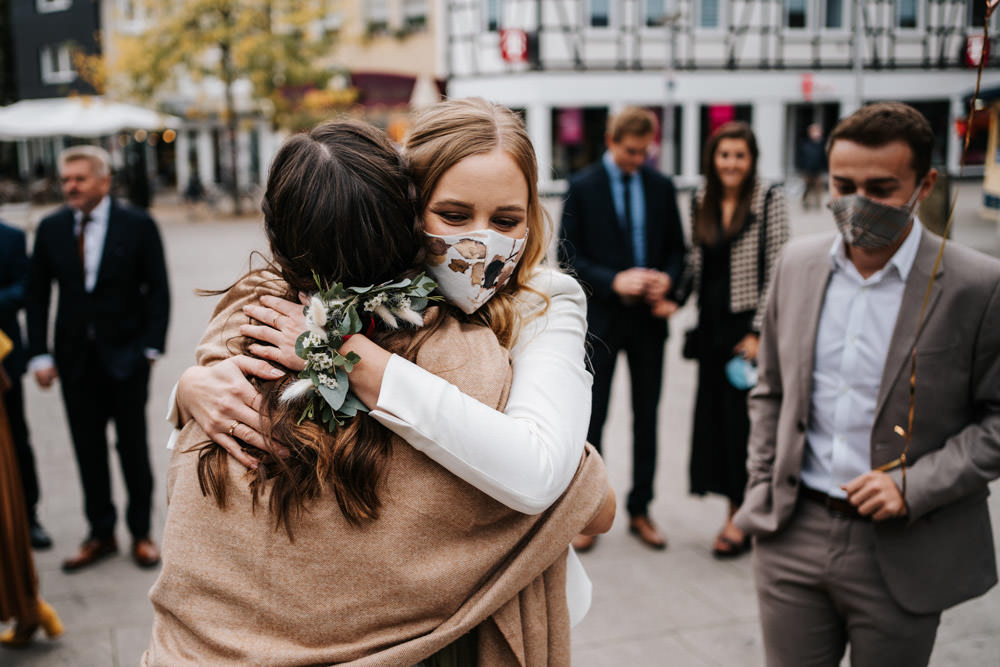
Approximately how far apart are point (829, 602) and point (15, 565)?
310 cm

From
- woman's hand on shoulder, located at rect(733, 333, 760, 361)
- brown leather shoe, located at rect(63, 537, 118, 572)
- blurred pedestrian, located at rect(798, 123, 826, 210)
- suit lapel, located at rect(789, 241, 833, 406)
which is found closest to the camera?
suit lapel, located at rect(789, 241, 833, 406)

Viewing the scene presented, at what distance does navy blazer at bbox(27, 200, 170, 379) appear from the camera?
14.6 feet

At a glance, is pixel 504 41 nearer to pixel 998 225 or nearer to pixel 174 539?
pixel 998 225

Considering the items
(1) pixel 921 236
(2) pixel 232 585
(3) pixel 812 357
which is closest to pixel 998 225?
(1) pixel 921 236

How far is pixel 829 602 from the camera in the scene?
236 cm

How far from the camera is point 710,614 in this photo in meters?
3.88

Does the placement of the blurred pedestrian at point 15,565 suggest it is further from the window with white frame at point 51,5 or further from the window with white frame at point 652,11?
the window with white frame at point 51,5

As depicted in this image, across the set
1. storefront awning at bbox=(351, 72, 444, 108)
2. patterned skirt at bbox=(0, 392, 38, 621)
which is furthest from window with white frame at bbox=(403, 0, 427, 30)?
patterned skirt at bbox=(0, 392, 38, 621)

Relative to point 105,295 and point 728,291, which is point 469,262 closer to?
point 728,291

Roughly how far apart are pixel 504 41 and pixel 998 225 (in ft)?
82.4

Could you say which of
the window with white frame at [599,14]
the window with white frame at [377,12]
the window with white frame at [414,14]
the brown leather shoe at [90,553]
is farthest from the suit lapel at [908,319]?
the window with white frame at [377,12]

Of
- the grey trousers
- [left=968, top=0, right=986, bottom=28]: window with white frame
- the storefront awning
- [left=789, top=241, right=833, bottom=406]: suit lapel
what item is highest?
the storefront awning

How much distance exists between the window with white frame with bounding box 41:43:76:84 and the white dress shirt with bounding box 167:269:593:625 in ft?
143

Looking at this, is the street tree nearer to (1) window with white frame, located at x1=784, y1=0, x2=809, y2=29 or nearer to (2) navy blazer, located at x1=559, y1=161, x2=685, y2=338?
(1) window with white frame, located at x1=784, y1=0, x2=809, y2=29
